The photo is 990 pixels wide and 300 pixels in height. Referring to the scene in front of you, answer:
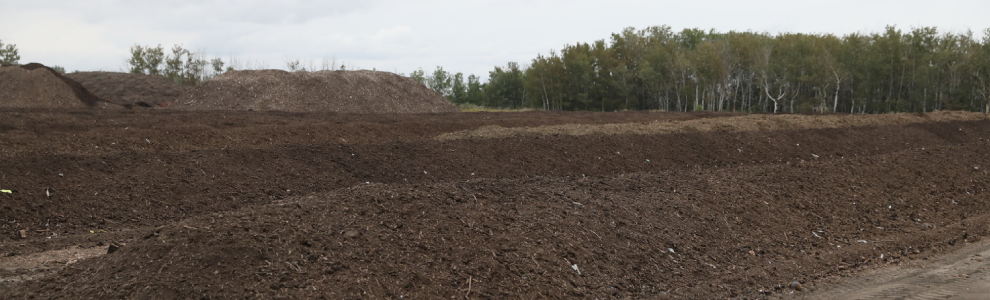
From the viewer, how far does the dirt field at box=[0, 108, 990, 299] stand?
431cm

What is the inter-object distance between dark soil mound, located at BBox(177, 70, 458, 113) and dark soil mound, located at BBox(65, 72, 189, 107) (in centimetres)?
277

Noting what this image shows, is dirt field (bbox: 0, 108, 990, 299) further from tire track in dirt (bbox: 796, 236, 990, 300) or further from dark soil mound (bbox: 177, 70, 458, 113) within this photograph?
dark soil mound (bbox: 177, 70, 458, 113)

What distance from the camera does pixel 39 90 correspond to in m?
27.7

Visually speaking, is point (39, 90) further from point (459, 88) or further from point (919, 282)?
point (459, 88)

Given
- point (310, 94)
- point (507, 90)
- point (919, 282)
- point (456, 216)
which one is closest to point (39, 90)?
point (310, 94)

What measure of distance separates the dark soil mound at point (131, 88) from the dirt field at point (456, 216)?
2292 centimetres

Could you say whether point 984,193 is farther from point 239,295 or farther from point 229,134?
point 229,134

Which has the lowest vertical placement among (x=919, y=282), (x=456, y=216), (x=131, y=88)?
A: (x=919, y=282)

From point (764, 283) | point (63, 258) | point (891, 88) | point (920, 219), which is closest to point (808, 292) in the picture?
point (764, 283)

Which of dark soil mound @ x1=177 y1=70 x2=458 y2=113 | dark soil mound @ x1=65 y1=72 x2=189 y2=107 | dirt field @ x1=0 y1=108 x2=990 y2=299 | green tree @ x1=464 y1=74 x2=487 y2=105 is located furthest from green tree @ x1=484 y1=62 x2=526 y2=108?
dirt field @ x1=0 y1=108 x2=990 y2=299

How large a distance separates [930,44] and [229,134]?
51.3 meters

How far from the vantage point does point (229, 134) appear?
41.8ft

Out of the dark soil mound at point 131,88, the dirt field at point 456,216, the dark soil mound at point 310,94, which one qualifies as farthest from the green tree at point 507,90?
the dirt field at point 456,216

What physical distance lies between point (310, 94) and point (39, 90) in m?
12.3
